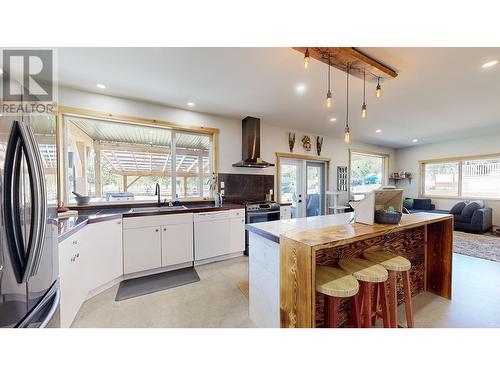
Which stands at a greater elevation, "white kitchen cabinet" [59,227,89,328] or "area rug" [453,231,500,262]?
"white kitchen cabinet" [59,227,89,328]

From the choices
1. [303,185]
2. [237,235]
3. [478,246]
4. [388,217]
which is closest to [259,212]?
[237,235]

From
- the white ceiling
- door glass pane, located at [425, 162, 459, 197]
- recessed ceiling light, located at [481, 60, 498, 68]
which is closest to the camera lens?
the white ceiling

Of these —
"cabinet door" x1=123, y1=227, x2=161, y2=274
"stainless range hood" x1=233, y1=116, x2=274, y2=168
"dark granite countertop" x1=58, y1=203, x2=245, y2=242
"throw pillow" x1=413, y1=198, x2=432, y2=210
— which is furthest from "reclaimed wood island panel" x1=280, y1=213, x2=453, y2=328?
"throw pillow" x1=413, y1=198, x2=432, y2=210

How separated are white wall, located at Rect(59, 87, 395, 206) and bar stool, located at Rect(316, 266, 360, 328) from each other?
9.28 ft

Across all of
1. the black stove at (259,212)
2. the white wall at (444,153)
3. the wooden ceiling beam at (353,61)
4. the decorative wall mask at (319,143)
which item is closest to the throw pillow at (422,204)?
the white wall at (444,153)

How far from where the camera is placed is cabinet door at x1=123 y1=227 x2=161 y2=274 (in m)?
2.44

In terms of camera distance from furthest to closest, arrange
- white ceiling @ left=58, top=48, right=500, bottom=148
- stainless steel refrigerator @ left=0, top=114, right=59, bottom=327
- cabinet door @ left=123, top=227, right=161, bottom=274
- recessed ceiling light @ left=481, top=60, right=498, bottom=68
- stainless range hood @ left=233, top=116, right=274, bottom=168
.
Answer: stainless range hood @ left=233, top=116, right=274, bottom=168
cabinet door @ left=123, top=227, right=161, bottom=274
recessed ceiling light @ left=481, top=60, right=498, bottom=68
white ceiling @ left=58, top=48, right=500, bottom=148
stainless steel refrigerator @ left=0, top=114, right=59, bottom=327

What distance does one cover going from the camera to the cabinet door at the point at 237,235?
323cm

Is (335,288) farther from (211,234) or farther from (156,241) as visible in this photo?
(156,241)

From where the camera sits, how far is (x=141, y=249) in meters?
2.52

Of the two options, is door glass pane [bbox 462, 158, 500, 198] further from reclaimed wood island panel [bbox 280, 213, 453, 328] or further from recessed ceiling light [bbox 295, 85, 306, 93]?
recessed ceiling light [bbox 295, 85, 306, 93]
